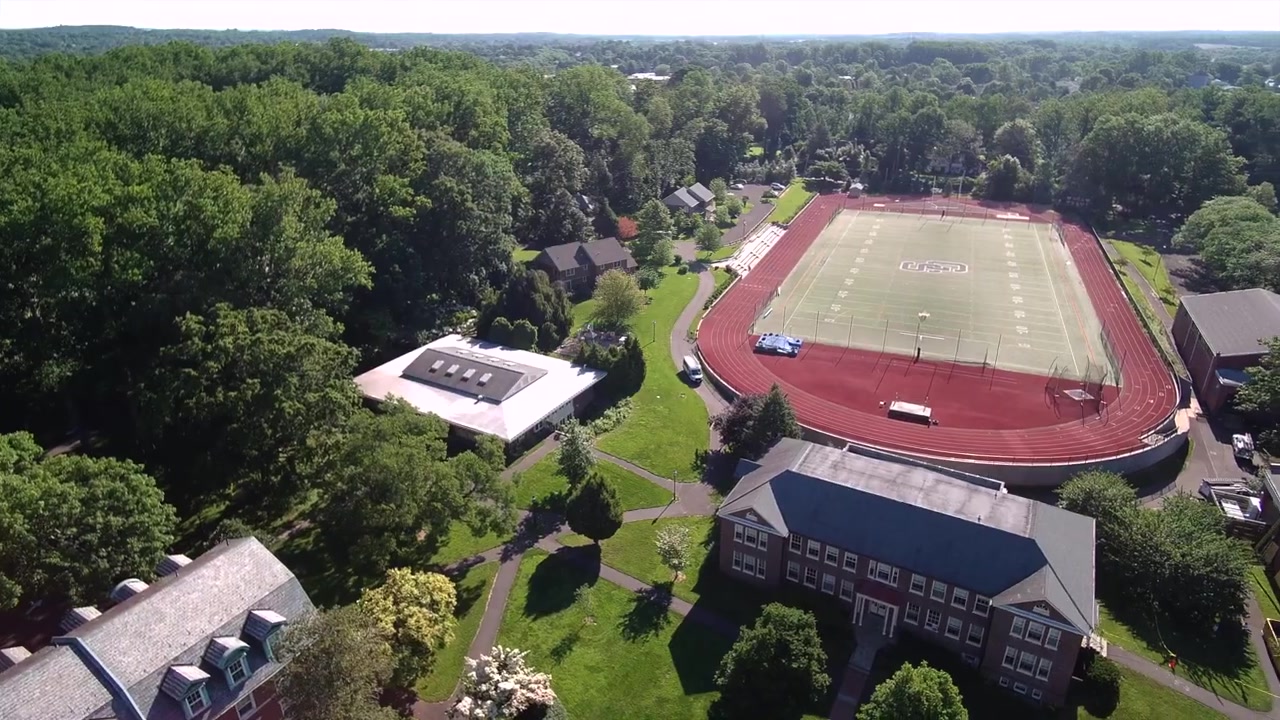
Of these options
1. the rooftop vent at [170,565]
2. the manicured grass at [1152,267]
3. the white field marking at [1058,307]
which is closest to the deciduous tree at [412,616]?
the rooftop vent at [170,565]

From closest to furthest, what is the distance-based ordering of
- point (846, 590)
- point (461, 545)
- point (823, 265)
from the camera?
point (846, 590), point (461, 545), point (823, 265)

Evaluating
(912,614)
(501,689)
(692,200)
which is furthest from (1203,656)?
(692,200)

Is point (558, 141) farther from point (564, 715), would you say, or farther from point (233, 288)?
point (564, 715)

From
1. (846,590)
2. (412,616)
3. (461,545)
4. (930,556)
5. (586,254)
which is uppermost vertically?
(412,616)

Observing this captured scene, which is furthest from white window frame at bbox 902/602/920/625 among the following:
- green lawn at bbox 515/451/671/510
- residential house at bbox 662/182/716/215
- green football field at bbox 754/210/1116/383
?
residential house at bbox 662/182/716/215

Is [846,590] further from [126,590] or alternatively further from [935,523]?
[126,590]

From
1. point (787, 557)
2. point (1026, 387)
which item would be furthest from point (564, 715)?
point (1026, 387)

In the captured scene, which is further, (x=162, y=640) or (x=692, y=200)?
(x=692, y=200)

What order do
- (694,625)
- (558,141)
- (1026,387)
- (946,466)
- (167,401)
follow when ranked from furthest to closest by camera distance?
(558,141)
(1026,387)
(946,466)
(167,401)
(694,625)
